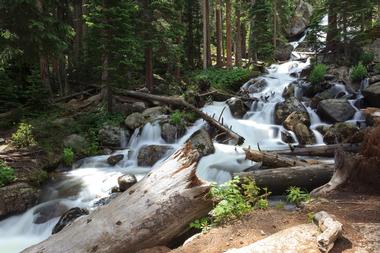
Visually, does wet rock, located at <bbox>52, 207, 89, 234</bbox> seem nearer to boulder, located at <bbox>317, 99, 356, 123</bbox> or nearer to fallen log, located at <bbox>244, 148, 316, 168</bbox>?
fallen log, located at <bbox>244, 148, 316, 168</bbox>

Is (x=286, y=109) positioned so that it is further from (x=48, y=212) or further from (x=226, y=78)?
(x=48, y=212)

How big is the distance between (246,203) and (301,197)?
3.51ft

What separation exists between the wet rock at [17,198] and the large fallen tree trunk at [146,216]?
4.94 m

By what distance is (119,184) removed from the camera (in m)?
10.9

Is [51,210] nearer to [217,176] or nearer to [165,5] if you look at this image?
[217,176]

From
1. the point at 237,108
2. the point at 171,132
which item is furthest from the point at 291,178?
the point at 237,108

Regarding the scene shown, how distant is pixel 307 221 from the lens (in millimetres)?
5621

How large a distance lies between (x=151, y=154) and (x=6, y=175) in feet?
16.5

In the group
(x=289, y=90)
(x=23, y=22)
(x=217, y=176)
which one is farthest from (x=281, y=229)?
(x=289, y=90)

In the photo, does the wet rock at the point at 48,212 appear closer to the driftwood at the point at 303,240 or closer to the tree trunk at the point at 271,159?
the tree trunk at the point at 271,159

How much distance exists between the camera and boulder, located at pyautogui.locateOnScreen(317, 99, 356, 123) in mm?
16172

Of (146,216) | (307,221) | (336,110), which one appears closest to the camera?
(307,221)

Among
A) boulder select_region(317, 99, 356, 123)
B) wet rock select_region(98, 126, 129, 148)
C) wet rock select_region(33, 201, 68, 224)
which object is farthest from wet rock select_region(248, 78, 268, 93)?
wet rock select_region(33, 201, 68, 224)

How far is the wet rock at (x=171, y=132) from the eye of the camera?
15391mm
